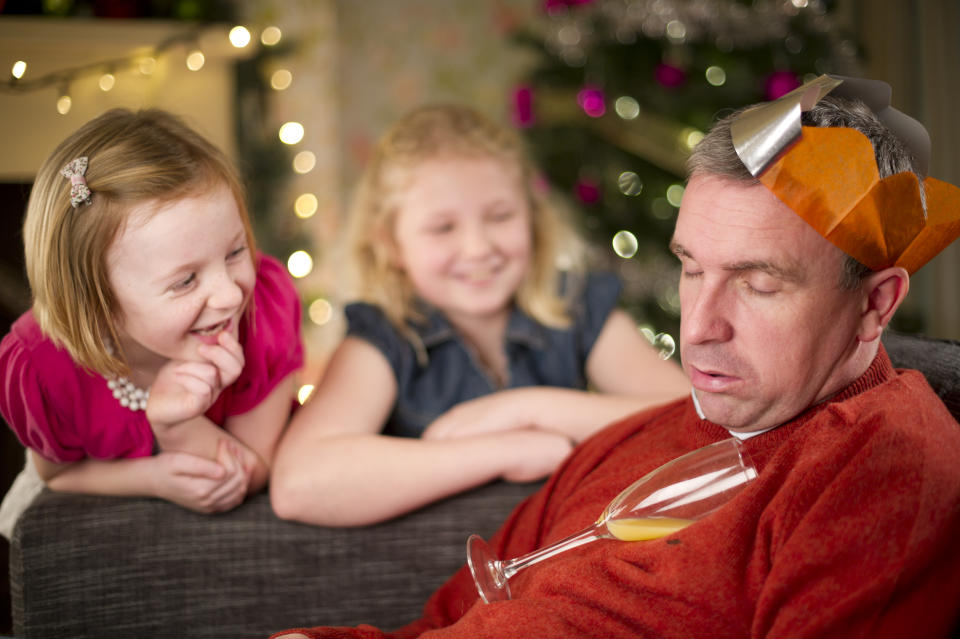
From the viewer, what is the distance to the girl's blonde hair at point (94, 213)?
119 cm

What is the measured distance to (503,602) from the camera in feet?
3.24

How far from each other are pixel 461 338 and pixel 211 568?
0.75 metres

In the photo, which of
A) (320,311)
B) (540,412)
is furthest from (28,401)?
(320,311)

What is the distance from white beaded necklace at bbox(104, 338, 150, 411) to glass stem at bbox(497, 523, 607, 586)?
2.17 feet

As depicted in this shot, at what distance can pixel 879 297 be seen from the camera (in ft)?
3.09

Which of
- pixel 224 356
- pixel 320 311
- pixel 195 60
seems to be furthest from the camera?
pixel 320 311

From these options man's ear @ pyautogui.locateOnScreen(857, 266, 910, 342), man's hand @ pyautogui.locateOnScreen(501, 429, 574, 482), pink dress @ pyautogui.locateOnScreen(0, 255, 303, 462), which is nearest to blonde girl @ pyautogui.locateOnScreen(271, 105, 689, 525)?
man's hand @ pyautogui.locateOnScreen(501, 429, 574, 482)

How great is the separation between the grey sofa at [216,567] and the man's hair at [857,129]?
42cm

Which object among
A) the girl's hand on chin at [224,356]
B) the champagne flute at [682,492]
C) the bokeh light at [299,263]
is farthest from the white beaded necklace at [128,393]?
the bokeh light at [299,263]

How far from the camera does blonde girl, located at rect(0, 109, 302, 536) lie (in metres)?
1.20

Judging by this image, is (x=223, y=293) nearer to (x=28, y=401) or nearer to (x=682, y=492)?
(x=28, y=401)

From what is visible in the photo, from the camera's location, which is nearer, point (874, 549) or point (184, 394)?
point (874, 549)

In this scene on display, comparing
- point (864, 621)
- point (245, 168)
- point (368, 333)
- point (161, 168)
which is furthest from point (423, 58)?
point (864, 621)

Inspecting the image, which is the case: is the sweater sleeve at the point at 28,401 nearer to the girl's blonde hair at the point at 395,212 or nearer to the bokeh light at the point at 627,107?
the girl's blonde hair at the point at 395,212
